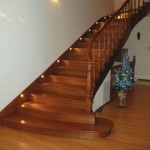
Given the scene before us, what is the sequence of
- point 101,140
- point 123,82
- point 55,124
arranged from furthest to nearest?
point 123,82 < point 55,124 < point 101,140

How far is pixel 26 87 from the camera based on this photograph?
15.9ft

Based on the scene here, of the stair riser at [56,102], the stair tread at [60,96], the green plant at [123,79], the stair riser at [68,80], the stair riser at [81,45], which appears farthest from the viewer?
the stair riser at [81,45]

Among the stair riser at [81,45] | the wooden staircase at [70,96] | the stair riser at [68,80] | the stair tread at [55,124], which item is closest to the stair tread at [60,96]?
the wooden staircase at [70,96]

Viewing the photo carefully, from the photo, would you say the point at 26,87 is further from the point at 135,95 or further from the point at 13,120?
the point at 135,95

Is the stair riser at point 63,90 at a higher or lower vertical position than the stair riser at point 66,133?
higher

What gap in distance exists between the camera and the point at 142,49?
959cm

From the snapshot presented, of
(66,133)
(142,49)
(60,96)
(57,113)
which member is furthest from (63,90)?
(142,49)

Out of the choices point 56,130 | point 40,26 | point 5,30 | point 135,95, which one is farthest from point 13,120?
point 135,95

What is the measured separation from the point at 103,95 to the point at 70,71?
3.11 feet

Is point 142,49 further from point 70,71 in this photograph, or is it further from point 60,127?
point 60,127

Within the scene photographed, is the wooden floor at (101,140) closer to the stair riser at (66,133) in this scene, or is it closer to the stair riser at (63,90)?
the stair riser at (66,133)

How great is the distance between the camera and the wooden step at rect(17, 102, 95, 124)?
4.05m

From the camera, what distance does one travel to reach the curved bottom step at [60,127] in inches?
147

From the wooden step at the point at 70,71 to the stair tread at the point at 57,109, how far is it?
1203 mm
